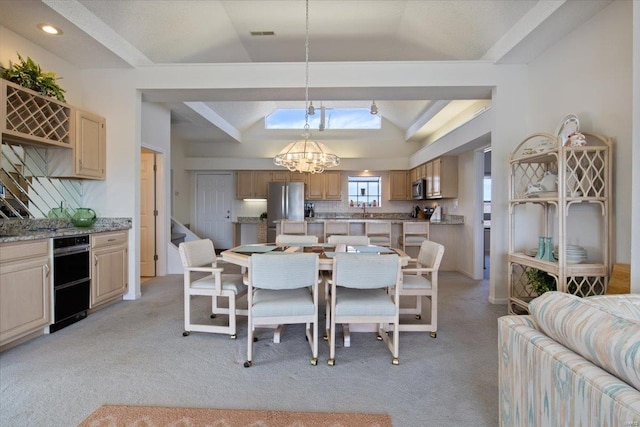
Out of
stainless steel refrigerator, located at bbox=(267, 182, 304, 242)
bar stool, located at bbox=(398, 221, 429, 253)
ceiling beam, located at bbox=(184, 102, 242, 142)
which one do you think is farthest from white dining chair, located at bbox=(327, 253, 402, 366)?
stainless steel refrigerator, located at bbox=(267, 182, 304, 242)

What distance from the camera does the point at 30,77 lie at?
3016 millimetres

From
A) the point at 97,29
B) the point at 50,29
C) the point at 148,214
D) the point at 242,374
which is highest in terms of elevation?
the point at 97,29

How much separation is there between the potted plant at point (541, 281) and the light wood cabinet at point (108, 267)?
4.31 meters

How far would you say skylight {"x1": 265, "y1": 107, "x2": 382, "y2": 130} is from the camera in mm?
8102

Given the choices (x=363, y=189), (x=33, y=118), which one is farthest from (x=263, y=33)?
(x=363, y=189)

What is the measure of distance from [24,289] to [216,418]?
6.73ft

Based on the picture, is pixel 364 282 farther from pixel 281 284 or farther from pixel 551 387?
pixel 551 387

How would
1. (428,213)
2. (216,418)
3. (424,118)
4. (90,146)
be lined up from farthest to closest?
(428,213), (424,118), (90,146), (216,418)

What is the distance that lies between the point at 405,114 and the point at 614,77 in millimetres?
4592

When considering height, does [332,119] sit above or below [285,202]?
above

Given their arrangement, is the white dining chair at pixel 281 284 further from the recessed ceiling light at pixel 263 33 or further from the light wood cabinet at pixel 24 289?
the recessed ceiling light at pixel 263 33

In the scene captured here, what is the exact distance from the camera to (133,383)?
2055 millimetres

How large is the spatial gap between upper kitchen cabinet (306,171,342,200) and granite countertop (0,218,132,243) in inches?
182

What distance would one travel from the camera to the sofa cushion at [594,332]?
0.94 meters
